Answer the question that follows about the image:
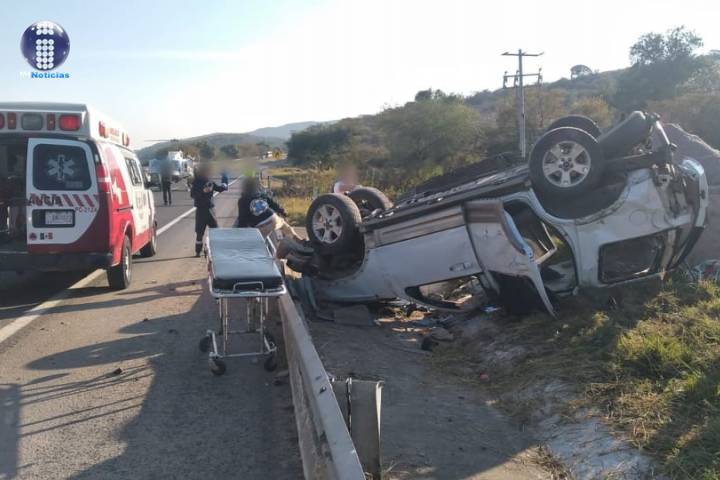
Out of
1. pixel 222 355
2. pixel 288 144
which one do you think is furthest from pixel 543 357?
pixel 288 144

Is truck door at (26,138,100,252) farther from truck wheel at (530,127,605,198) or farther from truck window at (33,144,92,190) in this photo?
truck wheel at (530,127,605,198)

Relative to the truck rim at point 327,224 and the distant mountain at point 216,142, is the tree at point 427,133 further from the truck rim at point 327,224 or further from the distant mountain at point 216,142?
the truck rim at point 327,224

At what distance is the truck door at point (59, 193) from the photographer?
809 centimetres

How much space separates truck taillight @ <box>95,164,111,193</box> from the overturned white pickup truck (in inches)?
133

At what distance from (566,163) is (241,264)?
3.21m

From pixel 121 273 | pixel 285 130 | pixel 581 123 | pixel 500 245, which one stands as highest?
pixel 285 130

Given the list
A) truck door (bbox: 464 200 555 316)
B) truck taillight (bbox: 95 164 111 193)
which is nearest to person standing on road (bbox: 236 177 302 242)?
truck taillight (bbox: 95 164 111 193)

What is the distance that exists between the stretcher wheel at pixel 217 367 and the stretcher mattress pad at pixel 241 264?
0.65m

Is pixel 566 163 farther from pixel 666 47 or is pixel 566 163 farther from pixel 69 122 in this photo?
pixel 666 47

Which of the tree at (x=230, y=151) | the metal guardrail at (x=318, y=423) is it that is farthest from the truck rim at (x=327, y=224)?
the tree at (x=230, y=151)

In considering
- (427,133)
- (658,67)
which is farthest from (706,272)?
(658,67)

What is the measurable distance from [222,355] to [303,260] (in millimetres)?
2387

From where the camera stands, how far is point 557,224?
20.9ft

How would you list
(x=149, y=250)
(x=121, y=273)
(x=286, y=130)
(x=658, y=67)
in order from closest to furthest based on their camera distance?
(x=121, y=273) → (x=149, y=250) → (x=658, y=67) → (x=286, y=130)
